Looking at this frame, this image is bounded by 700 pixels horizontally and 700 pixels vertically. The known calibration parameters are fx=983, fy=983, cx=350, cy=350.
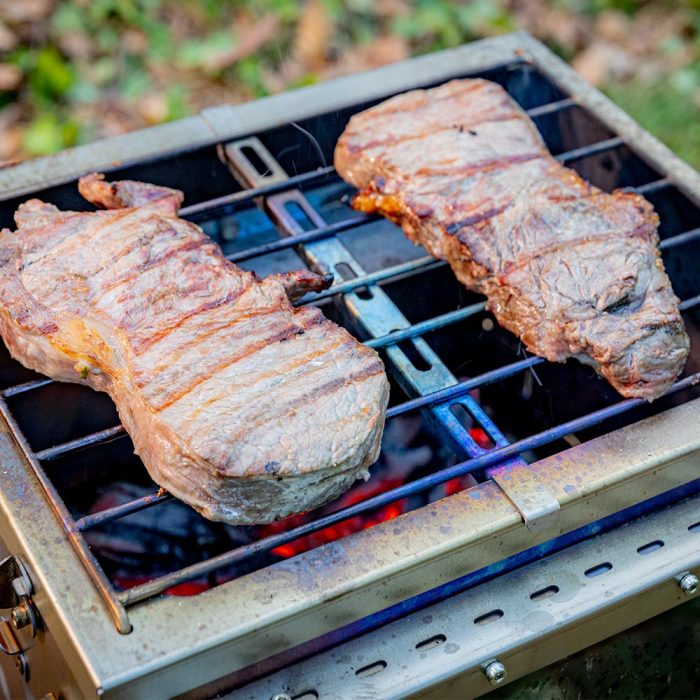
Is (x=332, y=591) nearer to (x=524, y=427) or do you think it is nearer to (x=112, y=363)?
(x=112, y=363)

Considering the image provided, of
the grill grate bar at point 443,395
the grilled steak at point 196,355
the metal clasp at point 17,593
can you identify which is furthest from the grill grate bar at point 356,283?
the metal clasp at point 17,593

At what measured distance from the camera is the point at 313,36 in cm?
649

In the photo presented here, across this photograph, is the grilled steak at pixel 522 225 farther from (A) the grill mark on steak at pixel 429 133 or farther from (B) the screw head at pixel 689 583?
(B) the screw head at pixel 689 583

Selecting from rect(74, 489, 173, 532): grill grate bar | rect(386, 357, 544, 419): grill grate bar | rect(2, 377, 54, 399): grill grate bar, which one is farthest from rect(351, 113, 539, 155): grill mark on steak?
rect(74, 489, 173, 532): grill grate bar

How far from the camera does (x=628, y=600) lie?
2.44 metres

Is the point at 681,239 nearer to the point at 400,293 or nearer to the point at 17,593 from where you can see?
the point at 400,293

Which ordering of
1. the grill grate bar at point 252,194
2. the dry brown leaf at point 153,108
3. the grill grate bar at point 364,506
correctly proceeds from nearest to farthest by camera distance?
the grill grate bar at point 364,506 < the grill grate bar at point 252,194 < the dry brown leaf at point 153,108

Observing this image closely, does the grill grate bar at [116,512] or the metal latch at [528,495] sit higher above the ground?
the grill grate bar at [116,512]

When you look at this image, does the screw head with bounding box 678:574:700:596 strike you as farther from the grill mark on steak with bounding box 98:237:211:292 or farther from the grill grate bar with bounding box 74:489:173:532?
the grill mark on steak with bounding box 98:237:211:292

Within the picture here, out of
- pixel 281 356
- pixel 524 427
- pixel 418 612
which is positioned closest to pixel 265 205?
pixel 281 356

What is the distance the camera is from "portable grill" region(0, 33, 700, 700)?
2.12 meters

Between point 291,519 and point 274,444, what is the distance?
27.1 inches

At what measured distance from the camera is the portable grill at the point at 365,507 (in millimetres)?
2117

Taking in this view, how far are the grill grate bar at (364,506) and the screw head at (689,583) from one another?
1.49 feet
